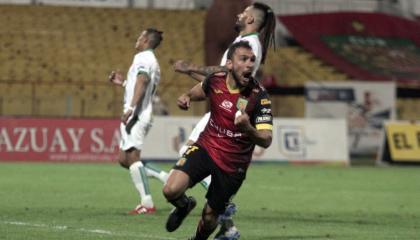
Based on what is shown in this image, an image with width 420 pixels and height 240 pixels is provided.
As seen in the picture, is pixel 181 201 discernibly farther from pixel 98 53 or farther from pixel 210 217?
pixel 98 53

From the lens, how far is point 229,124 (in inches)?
400

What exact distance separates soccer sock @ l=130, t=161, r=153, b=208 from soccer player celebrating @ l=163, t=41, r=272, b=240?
4.38 metres

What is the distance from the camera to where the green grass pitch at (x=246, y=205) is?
40.0 feet

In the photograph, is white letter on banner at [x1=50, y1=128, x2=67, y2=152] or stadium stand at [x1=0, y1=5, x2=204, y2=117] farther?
stadium stand at [x1=0, y1=5, x2=204, y2=117]

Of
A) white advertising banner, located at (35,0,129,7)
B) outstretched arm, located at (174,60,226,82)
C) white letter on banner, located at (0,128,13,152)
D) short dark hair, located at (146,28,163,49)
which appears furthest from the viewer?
white advertising banner, located at (35,0,129,7)

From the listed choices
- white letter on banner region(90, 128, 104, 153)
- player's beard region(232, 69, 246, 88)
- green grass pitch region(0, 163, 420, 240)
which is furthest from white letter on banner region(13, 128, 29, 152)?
player's beard region(232, 69, 246, 88)

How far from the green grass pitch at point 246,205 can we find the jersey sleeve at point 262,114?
2.08m

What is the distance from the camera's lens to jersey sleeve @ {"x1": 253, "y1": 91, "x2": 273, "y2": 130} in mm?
9922

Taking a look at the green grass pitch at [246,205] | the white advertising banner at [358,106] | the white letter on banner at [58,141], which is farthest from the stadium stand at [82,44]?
the green grass pitch at [246,205]

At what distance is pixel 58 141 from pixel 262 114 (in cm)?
1933

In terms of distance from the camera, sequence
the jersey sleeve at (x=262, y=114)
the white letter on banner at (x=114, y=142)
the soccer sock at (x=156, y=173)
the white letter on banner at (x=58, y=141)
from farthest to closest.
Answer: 1. the white letter on banner at (x=114, y=142)
2. the white letter on banner at (x=58, y=141)
3. the soccer sock at (x=156, y=173)
4. the jersey sleeve at (x=262, y=114)

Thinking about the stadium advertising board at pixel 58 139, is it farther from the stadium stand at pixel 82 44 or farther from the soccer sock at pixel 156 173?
the soccer sock at pixel 156 173

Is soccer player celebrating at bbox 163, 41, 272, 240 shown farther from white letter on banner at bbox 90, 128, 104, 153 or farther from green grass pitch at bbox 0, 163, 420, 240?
white letter on banner at bbox 90, 128, 104, 153

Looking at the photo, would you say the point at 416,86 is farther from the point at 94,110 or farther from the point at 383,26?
the point at 94,110
